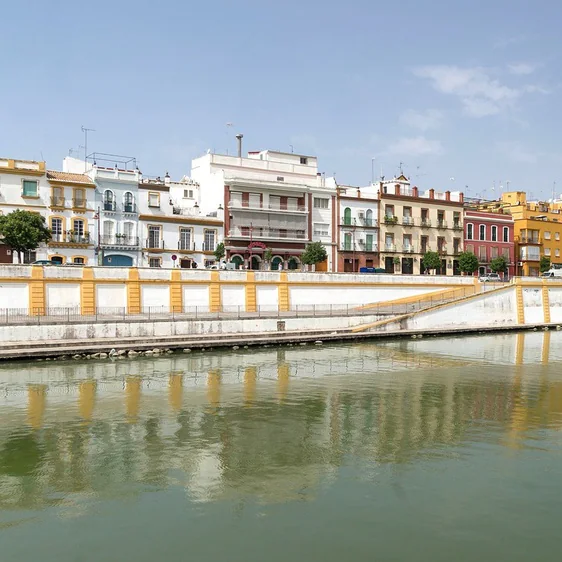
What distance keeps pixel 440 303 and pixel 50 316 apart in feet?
93.7

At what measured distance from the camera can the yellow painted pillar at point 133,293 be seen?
40562 mm

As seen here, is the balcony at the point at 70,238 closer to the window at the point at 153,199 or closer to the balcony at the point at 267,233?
the window at the point at 153,199

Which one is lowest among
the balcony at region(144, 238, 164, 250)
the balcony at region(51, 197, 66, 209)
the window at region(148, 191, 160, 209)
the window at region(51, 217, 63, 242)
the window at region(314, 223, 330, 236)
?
the balcony at region(144, 238, 164, 250)

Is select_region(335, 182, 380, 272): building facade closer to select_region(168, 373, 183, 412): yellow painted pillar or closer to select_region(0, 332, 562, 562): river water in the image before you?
select_region(0, 332, 562, 562): river water

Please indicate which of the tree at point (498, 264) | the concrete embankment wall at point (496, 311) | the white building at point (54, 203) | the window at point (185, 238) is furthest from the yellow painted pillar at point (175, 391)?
the tree at point (498, 264)

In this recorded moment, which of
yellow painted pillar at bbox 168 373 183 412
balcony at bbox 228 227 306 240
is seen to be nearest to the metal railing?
yellow painted pillar at bbox 168 373 183 412

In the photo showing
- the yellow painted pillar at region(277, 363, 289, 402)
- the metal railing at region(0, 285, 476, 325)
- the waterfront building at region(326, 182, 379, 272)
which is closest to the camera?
the yellow painted pillar at region(277, 363, 289, 402)

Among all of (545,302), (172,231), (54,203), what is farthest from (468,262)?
(54,203)

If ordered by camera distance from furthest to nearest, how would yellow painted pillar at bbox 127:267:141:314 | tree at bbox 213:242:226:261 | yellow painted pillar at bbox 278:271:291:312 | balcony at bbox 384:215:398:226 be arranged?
balcony at bbox 384:215:398:226
tree at bbox 213:242:226:261
yellow painted pillar at bbox 278:271:291:312
yellow painted pillar at bbox 127:267:141:314

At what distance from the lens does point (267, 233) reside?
59562 millimetres

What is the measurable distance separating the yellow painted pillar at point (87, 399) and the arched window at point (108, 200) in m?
28.1

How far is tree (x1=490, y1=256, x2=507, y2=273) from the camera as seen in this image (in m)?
71.8

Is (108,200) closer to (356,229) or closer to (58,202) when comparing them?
(58,202)

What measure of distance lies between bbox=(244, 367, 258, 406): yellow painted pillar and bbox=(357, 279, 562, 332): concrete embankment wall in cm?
1450
